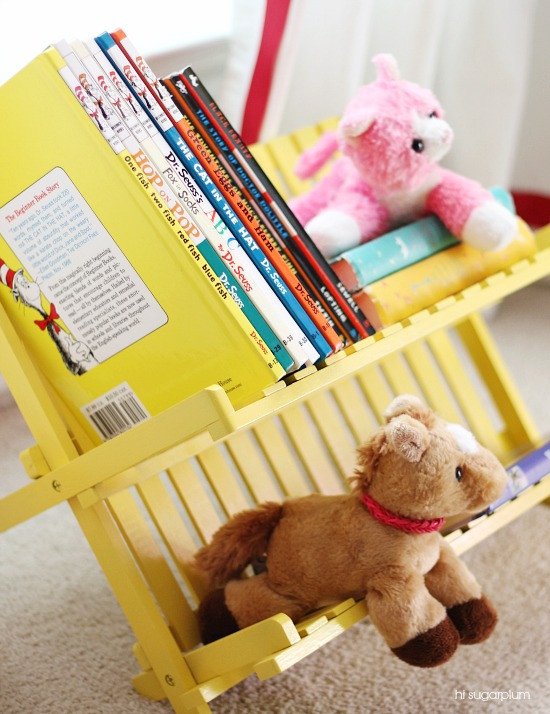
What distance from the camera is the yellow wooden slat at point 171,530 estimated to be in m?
1.04

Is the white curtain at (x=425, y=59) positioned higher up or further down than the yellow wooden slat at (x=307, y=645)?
higher up

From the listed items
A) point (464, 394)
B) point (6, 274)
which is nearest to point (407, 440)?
point (6, 274)

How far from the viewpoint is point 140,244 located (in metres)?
0.79

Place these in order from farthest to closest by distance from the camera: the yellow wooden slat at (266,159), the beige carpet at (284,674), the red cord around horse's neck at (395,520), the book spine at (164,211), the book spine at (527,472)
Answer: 1. the yellow wooden slat at (266,159)
2. the book spine at (527,472)
3. the beige carpet at (284,674)
4. the red cord around horse's neck at (395,520)
5. the book spine at (164,211)

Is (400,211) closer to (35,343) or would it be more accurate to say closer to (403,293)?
(403,293)

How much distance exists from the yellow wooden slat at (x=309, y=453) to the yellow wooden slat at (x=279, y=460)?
18 mm

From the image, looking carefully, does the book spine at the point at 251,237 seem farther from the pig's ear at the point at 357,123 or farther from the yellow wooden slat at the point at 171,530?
the yellow wooden slat at the point at 171,530

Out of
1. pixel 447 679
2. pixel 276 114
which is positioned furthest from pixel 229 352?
pixel 276 114

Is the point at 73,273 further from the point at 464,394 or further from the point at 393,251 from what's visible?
the point at 464,394

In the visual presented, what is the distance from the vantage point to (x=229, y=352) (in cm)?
79

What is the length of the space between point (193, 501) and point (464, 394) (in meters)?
0.46

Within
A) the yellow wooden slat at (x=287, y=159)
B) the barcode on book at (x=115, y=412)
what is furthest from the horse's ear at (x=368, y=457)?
the yellow wooden slat at (x=287, y=159)

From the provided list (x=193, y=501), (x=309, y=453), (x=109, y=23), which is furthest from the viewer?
(x=109, y=23)

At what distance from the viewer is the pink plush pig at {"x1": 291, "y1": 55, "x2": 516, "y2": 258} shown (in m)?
1.00
